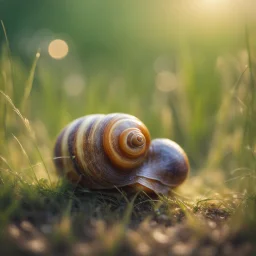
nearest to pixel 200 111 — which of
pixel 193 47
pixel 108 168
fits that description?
pixel 108 168

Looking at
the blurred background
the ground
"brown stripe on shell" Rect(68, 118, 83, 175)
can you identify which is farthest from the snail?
the blurred background

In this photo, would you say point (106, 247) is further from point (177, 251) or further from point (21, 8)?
point (21, 8)

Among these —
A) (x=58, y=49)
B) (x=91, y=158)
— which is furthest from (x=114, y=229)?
(x=58, y=49)

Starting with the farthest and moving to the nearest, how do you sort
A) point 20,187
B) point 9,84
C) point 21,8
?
1. point 21,8
2. point 9,84
3. point 20,187

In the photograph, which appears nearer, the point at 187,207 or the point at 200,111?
the point at 187,207

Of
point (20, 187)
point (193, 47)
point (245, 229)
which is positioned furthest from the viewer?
point (193, 47)

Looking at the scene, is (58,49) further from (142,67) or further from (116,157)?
(116,157)
